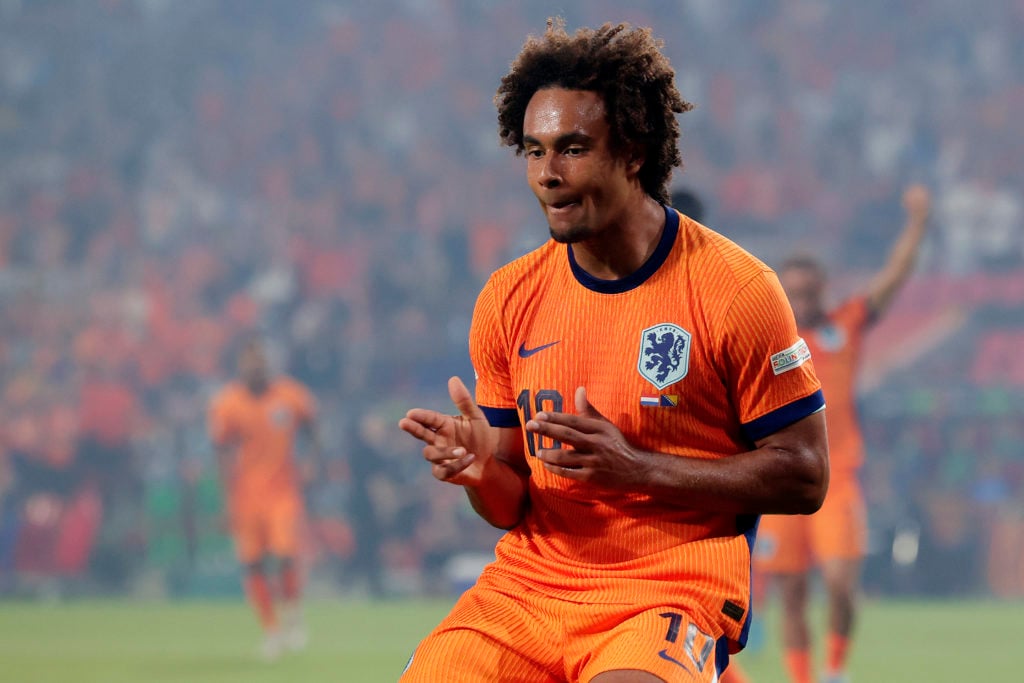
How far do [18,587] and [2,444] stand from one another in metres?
1.89

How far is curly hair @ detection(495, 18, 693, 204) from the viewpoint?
3301mm

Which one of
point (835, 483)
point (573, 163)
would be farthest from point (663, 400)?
point (835, 483)

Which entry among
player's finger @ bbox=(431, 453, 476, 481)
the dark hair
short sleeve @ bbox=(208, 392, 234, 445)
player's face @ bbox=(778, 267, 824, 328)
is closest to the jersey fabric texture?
player's face @ bbox=(778, 267, 824, 328)

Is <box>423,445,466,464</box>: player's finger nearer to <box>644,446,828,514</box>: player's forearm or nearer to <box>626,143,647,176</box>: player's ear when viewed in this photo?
<box>644,446,828,514</box>: player's forearm

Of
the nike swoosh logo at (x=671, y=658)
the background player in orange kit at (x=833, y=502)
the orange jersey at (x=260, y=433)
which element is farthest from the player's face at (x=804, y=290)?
the orange jersey at (x=260, y=433)

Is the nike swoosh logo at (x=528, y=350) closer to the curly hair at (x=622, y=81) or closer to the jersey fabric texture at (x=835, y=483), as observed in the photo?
the curly hair at (x=622, y=81)

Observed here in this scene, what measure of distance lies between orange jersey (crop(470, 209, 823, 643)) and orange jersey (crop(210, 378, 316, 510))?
8510 millimetres

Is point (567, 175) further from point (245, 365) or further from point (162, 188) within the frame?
point (162, 188)

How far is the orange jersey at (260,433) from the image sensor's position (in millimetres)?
11711

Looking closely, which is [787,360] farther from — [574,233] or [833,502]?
[833,502]

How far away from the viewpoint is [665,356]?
3.26 m

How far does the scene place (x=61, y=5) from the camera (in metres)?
19.7

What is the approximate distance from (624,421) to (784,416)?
368mm

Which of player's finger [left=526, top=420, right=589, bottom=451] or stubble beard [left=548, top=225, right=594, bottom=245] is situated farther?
stubble beard [left=548, top=225, right=594, bottom=245]
